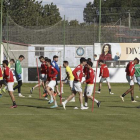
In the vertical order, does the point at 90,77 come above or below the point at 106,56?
below

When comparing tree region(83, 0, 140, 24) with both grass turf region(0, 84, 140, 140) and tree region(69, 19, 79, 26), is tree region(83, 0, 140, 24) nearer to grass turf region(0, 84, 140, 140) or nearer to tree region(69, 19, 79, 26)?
tree region(69, 19, 79, 26)

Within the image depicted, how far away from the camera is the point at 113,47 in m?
47.7

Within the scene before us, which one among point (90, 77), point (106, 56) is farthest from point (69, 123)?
point (106, 56)

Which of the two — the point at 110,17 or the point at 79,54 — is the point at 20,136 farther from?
the point at 79,54

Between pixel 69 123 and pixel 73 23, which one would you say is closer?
pixel 69 123

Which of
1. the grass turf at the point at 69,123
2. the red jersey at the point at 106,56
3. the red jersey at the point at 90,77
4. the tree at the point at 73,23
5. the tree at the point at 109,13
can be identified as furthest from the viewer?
the tree at the point at 109,13

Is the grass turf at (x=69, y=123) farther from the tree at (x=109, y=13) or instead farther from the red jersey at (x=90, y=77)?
the tree at (x=109, y=13)

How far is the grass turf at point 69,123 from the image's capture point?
46.7 feet

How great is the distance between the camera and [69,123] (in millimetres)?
16938

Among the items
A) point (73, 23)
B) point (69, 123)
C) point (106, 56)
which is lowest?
point (69, 123)

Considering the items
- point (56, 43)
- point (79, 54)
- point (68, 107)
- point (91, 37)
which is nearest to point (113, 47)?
point (91, 37)

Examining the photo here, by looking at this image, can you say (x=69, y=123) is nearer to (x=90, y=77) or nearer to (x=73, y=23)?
(x=90, y=77)

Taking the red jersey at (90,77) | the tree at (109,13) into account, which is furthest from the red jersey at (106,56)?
the red jersey at (90,77)

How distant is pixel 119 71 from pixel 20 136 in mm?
31885
